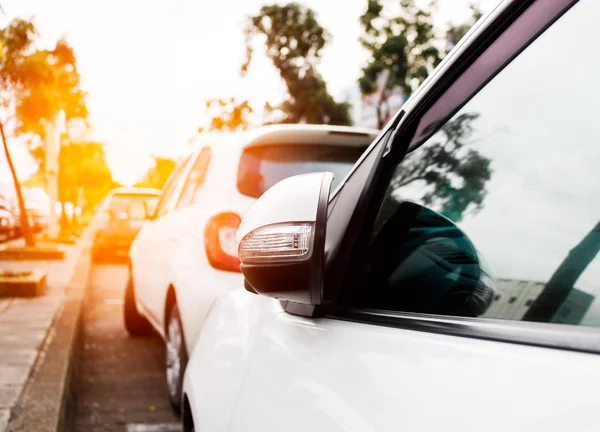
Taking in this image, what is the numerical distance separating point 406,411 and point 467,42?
2.16 feet

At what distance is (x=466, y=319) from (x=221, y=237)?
293 centimetres

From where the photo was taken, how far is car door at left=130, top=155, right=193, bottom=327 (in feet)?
16.2

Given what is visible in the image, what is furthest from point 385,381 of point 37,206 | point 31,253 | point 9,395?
point 37,206

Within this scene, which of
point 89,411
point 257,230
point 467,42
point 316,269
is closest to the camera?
point 467,42

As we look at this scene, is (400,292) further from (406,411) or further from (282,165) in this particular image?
(282,165)

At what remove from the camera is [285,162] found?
4.17 metres

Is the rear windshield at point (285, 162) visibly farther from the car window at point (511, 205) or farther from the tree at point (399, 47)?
the tree at point (399, 47)

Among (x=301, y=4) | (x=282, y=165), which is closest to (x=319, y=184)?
(x=282, y=165)

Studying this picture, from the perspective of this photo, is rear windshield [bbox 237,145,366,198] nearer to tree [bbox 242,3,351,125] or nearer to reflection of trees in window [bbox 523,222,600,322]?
reflection of trees in window [bbox 523,222,600,322]

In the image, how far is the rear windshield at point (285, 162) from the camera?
4.14 metres

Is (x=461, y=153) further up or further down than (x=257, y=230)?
further up

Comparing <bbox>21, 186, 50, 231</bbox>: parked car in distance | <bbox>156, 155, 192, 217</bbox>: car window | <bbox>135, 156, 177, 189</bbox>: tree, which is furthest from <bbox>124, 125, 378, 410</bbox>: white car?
<bbox>135, 156, 177, 189</bbox>: tree

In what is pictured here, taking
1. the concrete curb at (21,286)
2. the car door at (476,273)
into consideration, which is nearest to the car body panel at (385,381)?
the car door at (476,273)

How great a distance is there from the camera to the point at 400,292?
1664mm
